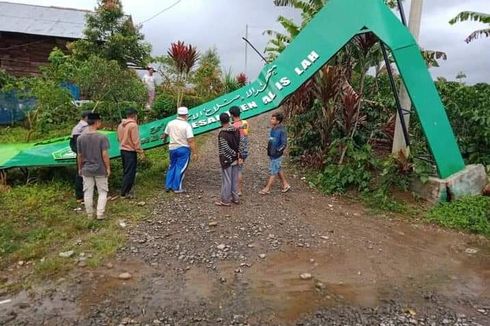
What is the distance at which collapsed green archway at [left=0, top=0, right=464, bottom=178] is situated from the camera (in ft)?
23.1

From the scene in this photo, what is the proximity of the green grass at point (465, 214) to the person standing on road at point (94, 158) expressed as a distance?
4933mm

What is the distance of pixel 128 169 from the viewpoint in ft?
23.5

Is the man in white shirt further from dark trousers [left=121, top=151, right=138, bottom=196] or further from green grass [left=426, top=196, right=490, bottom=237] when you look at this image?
green grass [left=426, top=196, right=490, bottom=237]

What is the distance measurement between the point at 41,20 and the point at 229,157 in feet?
59.4

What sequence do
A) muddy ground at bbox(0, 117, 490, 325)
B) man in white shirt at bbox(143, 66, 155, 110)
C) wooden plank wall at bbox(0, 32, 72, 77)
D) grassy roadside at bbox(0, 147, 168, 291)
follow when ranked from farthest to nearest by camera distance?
wooden plank wall at bbox(0, 32, 72, 77)
man in white shirt at bbox(143, 66, 155, 110)
grassy roadside at bbox(0, 147, 168, 291)
muddy ground at bbox(0, 117, 490, 325)

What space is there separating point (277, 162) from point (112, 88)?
18.9 feet

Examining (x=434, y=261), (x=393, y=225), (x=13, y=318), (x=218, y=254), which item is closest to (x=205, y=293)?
(x=218, y=254)

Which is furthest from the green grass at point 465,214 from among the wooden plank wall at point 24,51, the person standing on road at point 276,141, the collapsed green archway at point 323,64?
the wooden plank wall at point 24,51

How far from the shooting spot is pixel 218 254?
5293mm

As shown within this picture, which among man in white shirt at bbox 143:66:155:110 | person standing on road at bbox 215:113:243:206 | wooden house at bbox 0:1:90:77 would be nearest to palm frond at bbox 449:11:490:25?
person standing on road at bbox 215:113:243:206

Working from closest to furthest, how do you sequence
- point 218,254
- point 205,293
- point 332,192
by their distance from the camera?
point 205,293
point 218,254
point 332,192

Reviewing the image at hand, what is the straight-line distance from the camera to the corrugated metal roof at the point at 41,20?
752 inches

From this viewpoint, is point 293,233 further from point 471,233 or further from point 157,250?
point 471,233

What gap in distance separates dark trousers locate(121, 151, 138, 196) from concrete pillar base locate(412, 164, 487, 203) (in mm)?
4771
